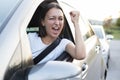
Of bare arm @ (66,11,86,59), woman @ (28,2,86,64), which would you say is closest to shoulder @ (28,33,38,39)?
woman @ (28,2,86,64)

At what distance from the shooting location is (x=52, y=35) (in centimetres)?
332

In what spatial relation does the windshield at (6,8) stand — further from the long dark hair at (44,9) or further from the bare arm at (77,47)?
the bare arm at (77,47)

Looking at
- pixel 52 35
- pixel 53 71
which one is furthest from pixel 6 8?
pixel 53 71

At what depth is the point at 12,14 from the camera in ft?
9.18

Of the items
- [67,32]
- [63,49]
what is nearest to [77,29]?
[63,49]

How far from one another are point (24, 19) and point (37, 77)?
20.4 inches

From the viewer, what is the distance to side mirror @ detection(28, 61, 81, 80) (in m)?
2.51

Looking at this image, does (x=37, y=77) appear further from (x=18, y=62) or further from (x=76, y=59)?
(x=76, y=59)

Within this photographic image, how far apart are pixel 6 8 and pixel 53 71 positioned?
0.65 m

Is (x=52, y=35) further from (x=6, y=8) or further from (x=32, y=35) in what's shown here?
(x=6, y=8)

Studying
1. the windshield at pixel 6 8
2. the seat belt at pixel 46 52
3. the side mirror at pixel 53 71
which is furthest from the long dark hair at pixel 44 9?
the side mirror at pixel 53 71

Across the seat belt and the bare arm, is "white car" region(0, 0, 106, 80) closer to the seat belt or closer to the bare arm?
the seat belt

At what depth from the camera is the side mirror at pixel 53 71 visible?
8.25 ft

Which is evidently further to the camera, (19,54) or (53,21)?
(53,21)
